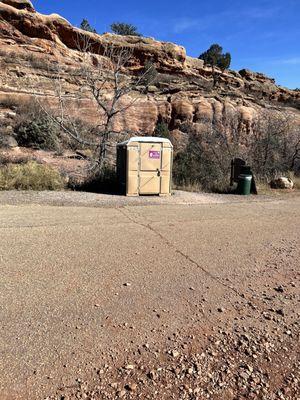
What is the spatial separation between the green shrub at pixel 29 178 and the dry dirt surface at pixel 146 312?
3.69 meters

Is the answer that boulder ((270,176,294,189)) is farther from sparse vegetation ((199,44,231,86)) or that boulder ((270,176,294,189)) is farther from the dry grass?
sparse vegetation ((199,44,231,86))

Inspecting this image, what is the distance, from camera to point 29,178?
1098 centimetres

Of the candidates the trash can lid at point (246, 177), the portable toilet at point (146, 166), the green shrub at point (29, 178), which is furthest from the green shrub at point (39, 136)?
the trash can lid at point (246, 177)

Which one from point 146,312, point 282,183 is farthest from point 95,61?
point 146,312

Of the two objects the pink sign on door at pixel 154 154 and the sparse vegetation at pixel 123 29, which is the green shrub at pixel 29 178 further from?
the sparse vegetation at pixel 123 29

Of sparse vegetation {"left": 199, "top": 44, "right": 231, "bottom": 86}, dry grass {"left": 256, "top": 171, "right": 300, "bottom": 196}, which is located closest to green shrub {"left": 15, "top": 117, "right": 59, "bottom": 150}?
dry grass {"left": 256, "top": 171, "right": 300, "bottom": 196}

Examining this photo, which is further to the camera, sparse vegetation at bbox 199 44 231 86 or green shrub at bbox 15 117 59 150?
sparse vegetation at bbox 199 44 231 86

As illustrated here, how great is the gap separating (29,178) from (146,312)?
796 centimetres

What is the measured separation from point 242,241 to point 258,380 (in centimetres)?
385

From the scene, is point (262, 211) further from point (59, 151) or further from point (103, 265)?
point (59, 151)

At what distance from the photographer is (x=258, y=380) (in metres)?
3.01

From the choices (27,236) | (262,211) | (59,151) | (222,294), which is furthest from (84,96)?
(222,294)

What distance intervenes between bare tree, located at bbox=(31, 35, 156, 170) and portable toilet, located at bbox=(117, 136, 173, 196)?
1996mm

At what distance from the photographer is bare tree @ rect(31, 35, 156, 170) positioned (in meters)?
13.2
